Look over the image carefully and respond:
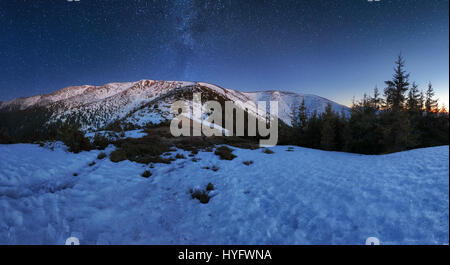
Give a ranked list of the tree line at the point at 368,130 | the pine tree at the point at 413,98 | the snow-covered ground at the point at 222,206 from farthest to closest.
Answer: the pine tree at the point at 413,98, the tree line at the point at 368,130, the snow-covered ground at the point at 222,206

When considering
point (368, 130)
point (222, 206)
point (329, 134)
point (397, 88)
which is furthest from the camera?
point (397, 88)

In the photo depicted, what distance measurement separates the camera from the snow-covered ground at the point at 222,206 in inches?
105

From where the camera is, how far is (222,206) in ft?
12.3

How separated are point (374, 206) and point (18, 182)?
7980mm

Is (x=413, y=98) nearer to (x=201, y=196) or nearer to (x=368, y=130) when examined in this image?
(x=368, y=130)

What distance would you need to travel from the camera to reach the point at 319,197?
150 inches

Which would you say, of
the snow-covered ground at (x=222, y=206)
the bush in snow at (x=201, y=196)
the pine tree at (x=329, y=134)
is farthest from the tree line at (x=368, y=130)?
the bush in snow at (x=201, y=196)

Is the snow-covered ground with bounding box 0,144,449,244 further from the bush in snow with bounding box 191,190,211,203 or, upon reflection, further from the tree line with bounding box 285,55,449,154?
the tree line with bounding box 285,55,449,154

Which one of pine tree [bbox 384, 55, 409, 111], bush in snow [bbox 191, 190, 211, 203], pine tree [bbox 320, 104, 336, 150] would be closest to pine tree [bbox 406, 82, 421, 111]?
pine tree [bbox 384, 55, 409, 111]

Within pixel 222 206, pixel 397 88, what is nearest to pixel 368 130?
pixel 222 206

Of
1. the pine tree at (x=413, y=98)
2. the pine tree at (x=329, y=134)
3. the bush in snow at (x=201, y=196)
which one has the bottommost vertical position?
the bush in snow at (x=201, y=196)

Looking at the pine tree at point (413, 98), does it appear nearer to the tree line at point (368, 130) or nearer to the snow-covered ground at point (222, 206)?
the tree line at point (368, 130)

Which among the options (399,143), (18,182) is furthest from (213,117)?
(18,182)
